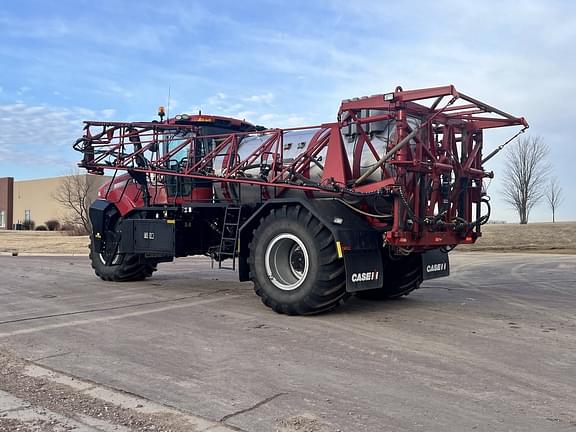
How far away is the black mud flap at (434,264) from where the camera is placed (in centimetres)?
978

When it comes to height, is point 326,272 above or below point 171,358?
above

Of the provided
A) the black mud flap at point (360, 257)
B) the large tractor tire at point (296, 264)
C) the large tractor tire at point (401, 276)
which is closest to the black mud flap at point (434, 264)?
the large tractor tire at point (401, 276)

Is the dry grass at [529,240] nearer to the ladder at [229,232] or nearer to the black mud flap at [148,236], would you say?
the black mud flap at [148,236]

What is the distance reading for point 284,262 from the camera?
902cm

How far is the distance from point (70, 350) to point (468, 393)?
13.7ft

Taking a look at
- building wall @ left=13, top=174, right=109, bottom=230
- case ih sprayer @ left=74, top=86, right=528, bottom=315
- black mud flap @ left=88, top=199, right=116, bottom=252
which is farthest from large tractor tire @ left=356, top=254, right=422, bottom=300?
building wall @ left=13, top=174, right=109, bottom=230

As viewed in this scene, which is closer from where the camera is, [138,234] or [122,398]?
[122,398]

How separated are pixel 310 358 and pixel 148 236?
6471mm

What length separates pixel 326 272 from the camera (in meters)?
8.09

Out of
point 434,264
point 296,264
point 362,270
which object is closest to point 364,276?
point 362,270

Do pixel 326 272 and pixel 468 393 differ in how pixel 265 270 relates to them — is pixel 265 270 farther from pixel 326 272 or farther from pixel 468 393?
pixel 468 393

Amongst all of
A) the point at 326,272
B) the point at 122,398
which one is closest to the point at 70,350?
the point at 122,398

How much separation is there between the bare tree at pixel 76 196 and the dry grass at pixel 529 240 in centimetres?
3037

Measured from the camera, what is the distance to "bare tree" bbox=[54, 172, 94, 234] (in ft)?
162
